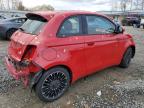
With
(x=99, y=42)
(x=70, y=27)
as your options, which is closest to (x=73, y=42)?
(x=70, y=27)

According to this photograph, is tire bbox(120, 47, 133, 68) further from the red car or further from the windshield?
the windshield

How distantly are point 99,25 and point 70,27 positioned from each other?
1000 mm

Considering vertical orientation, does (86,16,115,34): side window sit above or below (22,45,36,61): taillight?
above

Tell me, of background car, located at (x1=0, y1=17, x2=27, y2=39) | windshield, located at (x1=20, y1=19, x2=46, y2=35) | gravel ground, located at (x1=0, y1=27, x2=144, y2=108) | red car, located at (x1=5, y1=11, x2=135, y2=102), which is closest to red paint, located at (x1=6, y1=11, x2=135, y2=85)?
red car, located at (x1=5, y1=11, x2=135, y2=102)

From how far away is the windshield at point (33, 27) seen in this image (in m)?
4.41

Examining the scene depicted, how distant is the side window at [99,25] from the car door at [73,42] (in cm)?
31

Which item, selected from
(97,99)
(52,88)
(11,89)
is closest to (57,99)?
(52,88)

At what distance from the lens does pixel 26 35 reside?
4.49 meters

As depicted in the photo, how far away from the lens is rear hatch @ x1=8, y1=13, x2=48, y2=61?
169 inches

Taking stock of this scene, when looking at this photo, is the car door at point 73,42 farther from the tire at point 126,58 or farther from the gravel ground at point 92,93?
the tire at point 126,58

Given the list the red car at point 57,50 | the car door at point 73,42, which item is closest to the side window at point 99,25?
the red car at point 57,50

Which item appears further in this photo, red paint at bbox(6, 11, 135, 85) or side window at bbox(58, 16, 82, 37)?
side window at bbox(58, 16, 82, 37)

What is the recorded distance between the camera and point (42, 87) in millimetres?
4203

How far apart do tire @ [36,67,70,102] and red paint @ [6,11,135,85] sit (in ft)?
0.49
